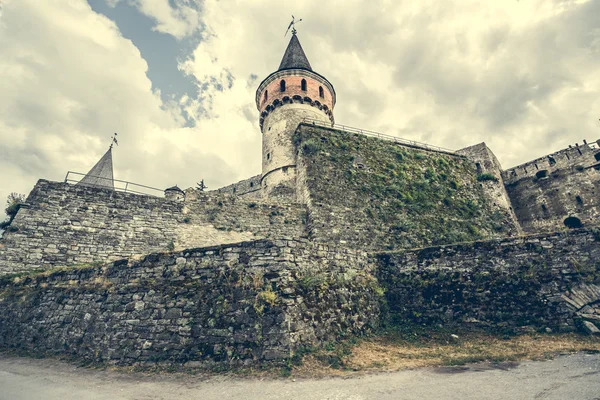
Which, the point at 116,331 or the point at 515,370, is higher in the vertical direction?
the point at 116,331

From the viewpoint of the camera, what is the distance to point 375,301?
33.7 feet

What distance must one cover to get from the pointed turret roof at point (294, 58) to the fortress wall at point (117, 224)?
49.0 ft

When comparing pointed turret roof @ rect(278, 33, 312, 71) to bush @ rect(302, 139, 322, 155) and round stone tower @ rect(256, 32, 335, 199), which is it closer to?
round stone tower @ rect(256, 32, 335, 199)

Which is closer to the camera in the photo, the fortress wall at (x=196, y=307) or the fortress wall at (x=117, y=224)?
the fortress wall at (x=196, y=307)

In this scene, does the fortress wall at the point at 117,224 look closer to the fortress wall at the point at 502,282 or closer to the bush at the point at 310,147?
the bush at the point at 310,147

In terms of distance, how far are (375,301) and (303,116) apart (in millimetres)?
16858

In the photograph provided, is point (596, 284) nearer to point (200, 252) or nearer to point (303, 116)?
point (200, 252)

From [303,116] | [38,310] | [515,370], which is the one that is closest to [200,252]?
[38,310]

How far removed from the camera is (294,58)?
26.7 m

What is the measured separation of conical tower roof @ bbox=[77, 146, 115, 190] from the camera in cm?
2361

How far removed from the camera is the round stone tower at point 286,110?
2127cm

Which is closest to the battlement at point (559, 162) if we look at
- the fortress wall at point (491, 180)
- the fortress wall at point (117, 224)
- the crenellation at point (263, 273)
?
the fortress wall at point (491, 180)

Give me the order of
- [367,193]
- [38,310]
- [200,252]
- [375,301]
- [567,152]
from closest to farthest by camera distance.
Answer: [200,252], [38,310], [375,301], [367,193], [567,152]

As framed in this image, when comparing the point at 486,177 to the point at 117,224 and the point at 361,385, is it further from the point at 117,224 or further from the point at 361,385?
the point at 117,224
